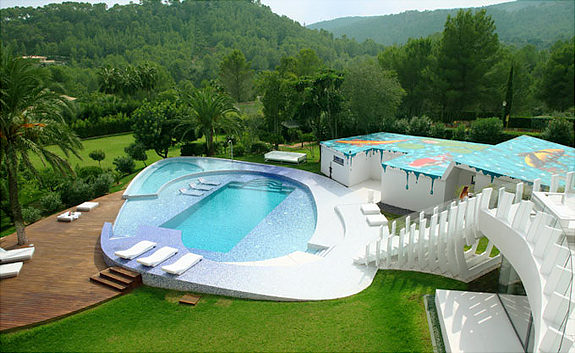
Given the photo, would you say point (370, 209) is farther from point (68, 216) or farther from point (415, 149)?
point (68, 216)

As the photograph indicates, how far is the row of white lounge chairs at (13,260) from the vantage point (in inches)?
465

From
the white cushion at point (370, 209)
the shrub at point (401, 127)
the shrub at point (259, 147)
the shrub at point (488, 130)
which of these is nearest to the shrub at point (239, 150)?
the shrub at point (259, 147)

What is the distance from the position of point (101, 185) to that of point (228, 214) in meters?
8.10

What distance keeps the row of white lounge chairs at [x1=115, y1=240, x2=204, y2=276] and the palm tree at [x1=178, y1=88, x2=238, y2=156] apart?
1518 cm

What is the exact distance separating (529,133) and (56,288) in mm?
28894

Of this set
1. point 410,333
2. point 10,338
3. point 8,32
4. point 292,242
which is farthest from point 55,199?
point 8,32

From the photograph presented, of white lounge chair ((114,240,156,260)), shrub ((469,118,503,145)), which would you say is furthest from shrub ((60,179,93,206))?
shrub ((469,118,503,145))

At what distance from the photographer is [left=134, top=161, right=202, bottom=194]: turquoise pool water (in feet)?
71.1

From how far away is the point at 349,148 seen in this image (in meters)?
21.9

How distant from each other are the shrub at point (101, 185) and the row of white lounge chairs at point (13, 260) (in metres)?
7.33

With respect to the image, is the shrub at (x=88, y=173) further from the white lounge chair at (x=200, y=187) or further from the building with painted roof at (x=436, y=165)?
the building with painted roof at (x=436, y=165)

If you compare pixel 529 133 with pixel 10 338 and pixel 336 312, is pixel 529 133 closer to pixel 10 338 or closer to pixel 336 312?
pixel 336 312

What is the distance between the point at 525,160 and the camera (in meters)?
15.2

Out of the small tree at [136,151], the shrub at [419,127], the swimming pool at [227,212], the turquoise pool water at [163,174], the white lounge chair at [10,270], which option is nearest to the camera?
the white lounge chair at [10,270]
